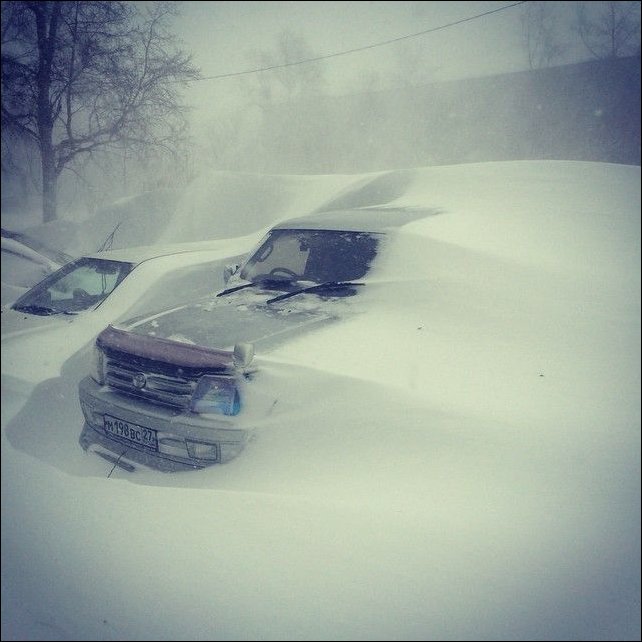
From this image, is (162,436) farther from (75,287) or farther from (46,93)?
(46,93)

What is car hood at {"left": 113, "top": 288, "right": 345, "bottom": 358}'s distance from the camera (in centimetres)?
230

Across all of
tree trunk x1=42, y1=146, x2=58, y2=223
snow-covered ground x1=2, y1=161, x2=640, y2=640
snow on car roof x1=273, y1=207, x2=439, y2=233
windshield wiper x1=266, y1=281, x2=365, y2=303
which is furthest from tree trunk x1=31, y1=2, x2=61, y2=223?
windshield wiper x1=266, y1=281, x2=365, y2=303

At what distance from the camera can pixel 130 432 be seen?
225 centimetres

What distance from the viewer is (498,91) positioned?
21.9 m

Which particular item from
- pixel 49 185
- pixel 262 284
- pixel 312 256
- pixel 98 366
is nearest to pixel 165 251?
pixel 49 185

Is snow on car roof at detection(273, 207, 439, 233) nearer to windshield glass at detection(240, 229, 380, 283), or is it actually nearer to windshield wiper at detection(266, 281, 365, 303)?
windshield glass at detection(240, 229, 380, 283)

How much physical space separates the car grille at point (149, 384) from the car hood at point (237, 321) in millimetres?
161

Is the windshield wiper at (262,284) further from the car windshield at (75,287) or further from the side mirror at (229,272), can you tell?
the car windshield at (75,287)

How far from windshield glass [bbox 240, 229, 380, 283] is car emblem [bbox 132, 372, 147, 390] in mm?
1382

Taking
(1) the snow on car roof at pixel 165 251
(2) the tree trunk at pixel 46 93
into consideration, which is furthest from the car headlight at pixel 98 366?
(2) the tree trunk at pixel 46 93

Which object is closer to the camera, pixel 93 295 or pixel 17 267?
pixel 17 267

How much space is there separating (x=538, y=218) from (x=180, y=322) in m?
2.10

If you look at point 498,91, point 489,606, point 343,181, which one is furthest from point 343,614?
point 498,91

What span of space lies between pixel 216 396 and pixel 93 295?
2.54 meters
